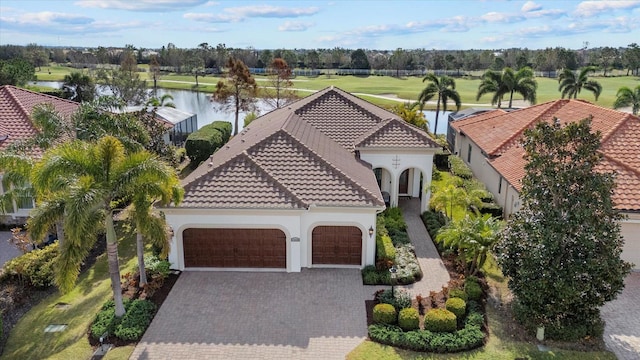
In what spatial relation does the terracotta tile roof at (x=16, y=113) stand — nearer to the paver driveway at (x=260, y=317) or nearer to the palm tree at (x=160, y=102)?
the palm tree at (x=160, y=102)

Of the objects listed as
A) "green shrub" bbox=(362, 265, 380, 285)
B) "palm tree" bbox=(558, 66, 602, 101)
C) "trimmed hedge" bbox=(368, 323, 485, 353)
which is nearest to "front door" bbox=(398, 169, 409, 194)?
"green shrub" bbox=(362, 265, 380, 285)

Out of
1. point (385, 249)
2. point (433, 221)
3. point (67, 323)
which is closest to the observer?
point (67, 323)

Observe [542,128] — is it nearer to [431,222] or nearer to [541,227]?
[541,227]

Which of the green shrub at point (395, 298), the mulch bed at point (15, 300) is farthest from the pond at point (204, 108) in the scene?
the mulch bed at point (15, 300)

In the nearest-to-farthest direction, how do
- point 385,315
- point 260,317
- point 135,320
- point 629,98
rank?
point 385,315, point 135,320, point 260,317, point 629,98

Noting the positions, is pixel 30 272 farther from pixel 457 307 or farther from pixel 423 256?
pixel 423 256

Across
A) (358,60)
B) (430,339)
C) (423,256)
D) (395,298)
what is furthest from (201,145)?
(358,60)

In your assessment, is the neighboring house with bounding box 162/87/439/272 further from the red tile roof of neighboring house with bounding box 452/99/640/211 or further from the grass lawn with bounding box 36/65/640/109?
the grass lawn with bounding box 36/65/640/109
